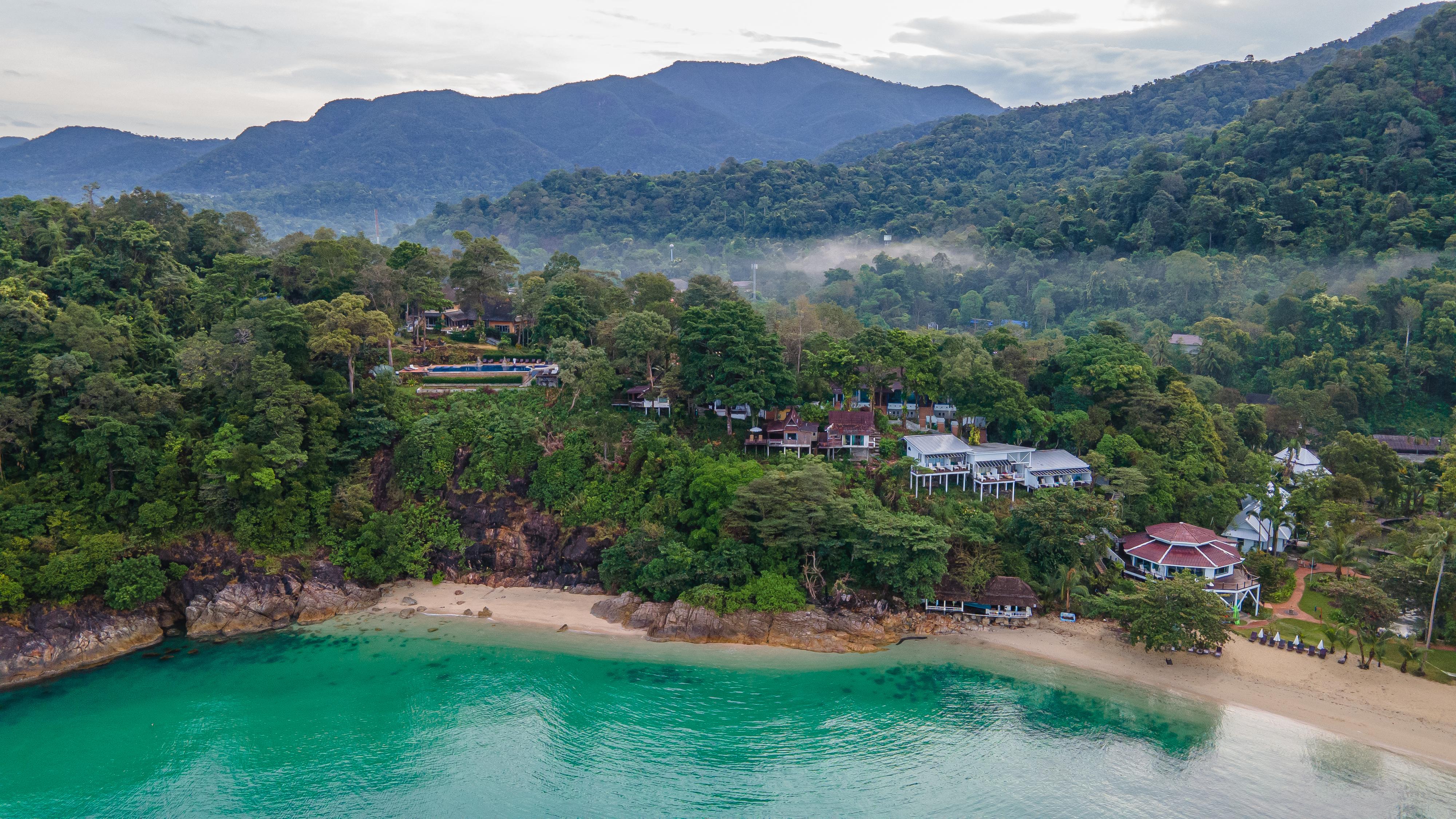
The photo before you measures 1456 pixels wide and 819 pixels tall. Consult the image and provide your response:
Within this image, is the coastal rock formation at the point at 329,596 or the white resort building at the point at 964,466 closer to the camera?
the coastal rock formation at the point at 329,596

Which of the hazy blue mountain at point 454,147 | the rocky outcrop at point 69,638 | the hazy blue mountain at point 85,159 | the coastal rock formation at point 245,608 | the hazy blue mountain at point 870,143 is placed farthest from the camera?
the hazy blue mountain at point 870,143

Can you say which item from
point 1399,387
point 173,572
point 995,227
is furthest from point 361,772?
point 995,227

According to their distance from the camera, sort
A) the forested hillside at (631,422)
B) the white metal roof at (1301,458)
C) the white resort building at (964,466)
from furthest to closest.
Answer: the white metal roof at (1301,458), the white resort building at (964,466), the forested hillside at (631,422)

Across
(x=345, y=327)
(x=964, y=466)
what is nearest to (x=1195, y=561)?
(x=964, y=466)

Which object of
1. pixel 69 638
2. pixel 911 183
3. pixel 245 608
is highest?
pixel 911 183

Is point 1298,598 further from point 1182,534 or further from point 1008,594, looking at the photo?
point 1008,594

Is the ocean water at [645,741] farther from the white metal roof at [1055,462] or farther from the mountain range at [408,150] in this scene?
the mountain range at [408,150]

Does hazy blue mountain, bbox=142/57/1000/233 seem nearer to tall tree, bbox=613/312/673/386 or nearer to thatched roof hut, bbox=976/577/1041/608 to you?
tall tree, bbox=613/312/673/386

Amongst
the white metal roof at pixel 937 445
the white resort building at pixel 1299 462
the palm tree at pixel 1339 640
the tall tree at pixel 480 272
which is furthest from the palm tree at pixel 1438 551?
the tall tree at pixel 480 272

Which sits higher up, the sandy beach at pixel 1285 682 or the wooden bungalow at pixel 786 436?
the wooden bungalow at pixel 786 436
